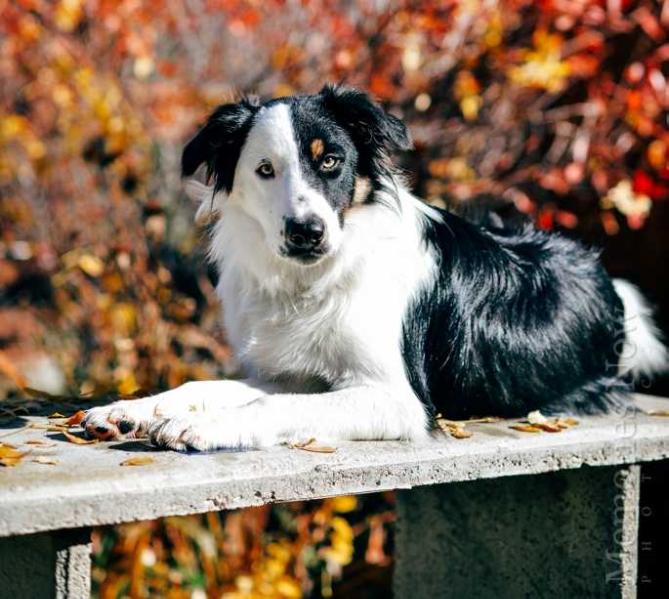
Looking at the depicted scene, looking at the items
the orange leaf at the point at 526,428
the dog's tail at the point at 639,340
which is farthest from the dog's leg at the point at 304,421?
the dog's tail at the point at 639,340

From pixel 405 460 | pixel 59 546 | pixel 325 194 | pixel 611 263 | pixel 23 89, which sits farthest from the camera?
pixel 23 89

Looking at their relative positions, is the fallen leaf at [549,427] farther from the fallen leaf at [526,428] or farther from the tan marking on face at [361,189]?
the tan marking on face at [361,189]

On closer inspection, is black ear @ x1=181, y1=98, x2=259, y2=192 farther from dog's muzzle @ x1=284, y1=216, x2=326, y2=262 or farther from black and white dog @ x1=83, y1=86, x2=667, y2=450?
dog's muzzle @ x1=284, y1=216, x2=326, y2=262

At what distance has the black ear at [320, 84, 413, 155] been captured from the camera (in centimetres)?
296

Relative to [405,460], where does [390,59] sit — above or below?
above

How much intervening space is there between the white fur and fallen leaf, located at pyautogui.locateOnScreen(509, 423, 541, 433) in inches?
16.6

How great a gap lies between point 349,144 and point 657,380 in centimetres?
208

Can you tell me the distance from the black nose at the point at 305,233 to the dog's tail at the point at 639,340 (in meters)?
1.63

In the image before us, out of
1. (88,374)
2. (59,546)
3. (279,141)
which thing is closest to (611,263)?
(279,141)

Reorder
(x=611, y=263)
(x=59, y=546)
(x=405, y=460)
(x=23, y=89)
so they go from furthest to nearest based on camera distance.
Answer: (x=23, y=89)
(x=611, y=263)
(x=405, y=460)
(x=59, y=546)

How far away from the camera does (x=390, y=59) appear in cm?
461

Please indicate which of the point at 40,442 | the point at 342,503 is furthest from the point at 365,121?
the point at 342,503

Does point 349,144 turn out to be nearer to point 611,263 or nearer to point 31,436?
point 31,436

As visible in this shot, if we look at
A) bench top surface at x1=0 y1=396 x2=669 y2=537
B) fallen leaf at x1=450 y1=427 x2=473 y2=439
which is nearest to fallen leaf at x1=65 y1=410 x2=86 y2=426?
bench top surface at x1=0 y1=396 x2=669 y2=537
